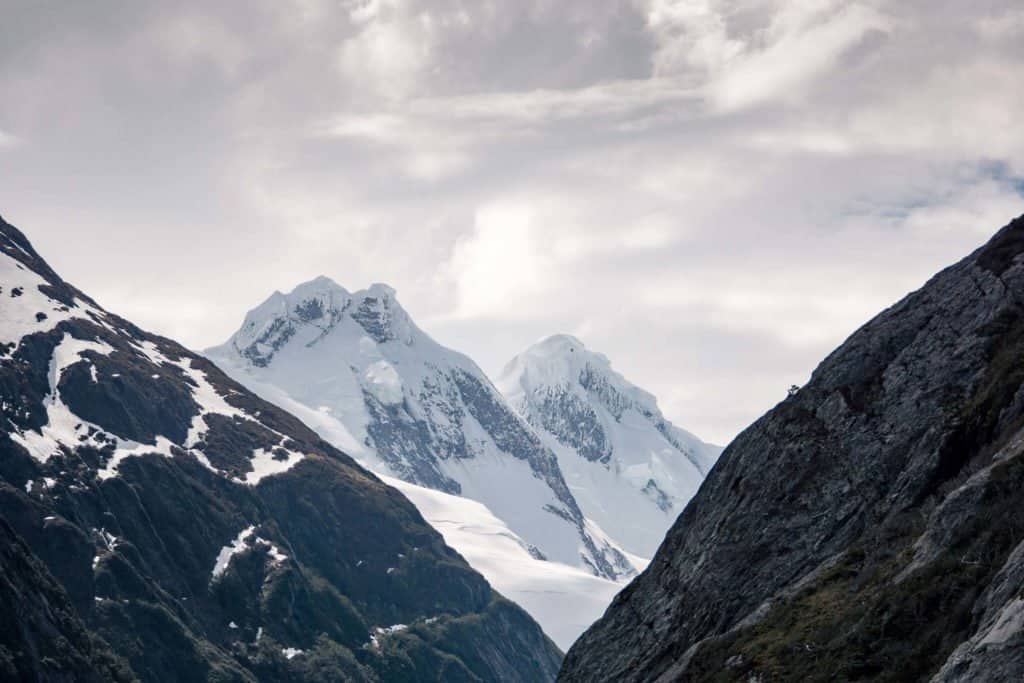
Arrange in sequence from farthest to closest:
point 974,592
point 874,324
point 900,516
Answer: point 874,324
point 900,516
point 974,592

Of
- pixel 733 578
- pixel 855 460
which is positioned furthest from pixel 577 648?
pixel 855 460

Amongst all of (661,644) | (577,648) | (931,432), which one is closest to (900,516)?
(931,432)

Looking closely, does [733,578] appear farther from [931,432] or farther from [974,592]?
[974,592]

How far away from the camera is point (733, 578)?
181 feet

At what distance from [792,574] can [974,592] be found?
19589 mm

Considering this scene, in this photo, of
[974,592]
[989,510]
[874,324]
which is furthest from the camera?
[874,324]

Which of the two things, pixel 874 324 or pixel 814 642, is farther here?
pixel 874 324

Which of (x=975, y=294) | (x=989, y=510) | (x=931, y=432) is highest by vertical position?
(x=975, y=294)

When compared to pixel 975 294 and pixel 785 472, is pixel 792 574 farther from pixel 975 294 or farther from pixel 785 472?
pixel 975 294

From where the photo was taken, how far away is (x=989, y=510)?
34.8 m

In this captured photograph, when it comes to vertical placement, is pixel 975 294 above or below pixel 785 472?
above

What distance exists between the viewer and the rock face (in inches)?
1347

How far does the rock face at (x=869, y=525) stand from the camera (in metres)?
34.2

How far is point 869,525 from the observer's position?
49344mm
